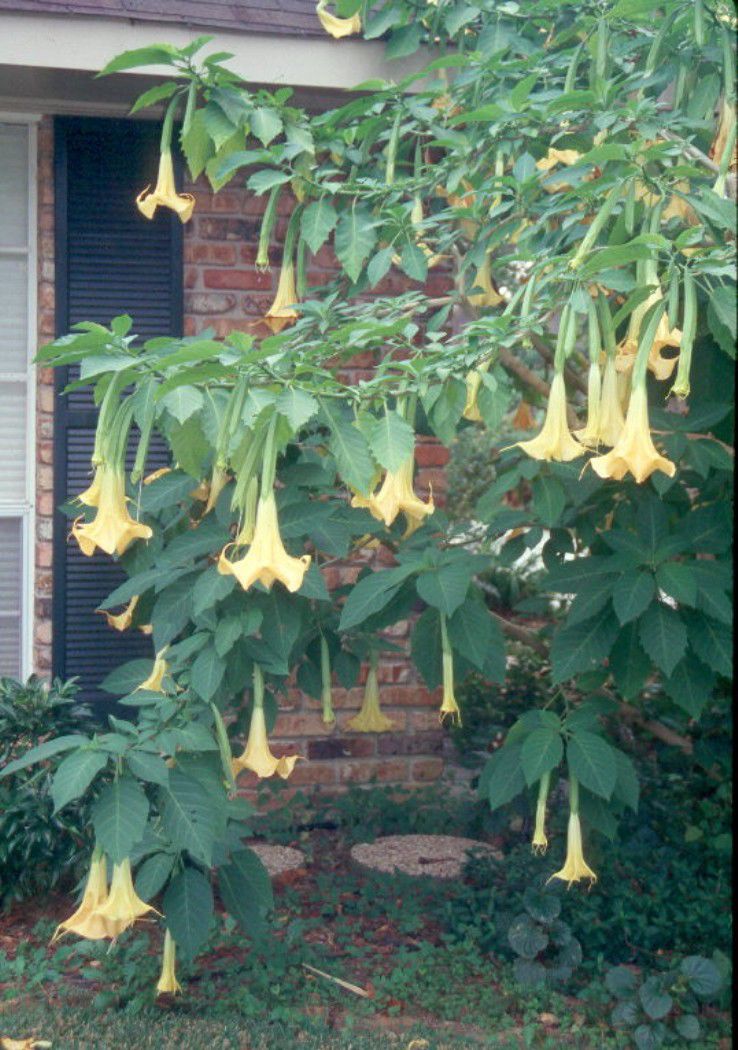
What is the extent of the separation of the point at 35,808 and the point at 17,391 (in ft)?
4.76

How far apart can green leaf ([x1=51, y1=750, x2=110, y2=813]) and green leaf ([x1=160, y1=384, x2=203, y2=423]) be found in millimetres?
709

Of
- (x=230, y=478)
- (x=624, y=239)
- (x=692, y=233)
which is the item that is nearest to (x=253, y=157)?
(x=230, y=478)

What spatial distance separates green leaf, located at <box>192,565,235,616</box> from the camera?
2502mm

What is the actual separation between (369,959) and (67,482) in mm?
1839

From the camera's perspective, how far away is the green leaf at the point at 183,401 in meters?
2.24

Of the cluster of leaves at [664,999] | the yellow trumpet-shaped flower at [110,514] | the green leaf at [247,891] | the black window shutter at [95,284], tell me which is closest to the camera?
the yellow trumpet-shaped flower at [110,514]

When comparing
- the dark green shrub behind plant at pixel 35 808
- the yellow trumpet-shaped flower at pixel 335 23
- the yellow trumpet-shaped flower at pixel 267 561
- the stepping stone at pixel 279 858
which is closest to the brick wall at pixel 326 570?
the stepping stone at pixel 279 858

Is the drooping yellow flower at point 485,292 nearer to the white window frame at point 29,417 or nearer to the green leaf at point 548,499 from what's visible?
the green leaf at point 548,499

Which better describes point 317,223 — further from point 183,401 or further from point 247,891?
point 247,891

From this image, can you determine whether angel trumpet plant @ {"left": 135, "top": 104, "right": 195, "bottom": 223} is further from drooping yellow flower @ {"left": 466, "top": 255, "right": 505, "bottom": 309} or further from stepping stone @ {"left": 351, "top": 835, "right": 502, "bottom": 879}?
stepping stone @ {"left": 351, "top": 835, "right": 502, "bottom": 879}

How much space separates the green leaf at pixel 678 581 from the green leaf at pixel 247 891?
45.1 inches

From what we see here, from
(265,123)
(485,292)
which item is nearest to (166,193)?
(265,123)

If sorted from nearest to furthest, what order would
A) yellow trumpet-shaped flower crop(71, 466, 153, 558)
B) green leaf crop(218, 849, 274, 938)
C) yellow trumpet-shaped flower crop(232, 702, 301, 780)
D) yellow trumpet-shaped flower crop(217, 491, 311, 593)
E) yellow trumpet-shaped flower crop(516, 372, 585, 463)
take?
yellow trumpet-shaped flower crop(217, 491, 311, 593), yellow trumpet-shaped flower crop(516, 372, 585, 463), yellow trumpet-shaped flower crop(71, 466, 153, 558), yellow trumpet-shaped flower crop(232, 702, 301, 780), green leaf crop(218, 849, 274, 938)

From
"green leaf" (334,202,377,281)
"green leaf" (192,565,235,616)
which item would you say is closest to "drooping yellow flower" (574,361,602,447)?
"green leaf" (192,565,235,616)
